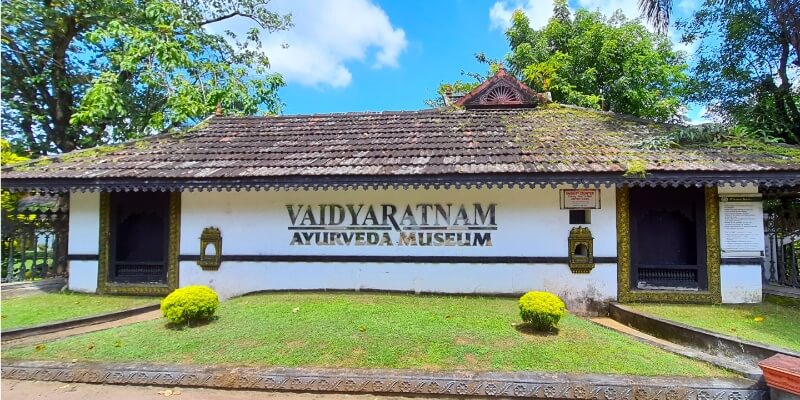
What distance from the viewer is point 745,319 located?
632cm

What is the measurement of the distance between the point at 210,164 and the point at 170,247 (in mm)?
1862

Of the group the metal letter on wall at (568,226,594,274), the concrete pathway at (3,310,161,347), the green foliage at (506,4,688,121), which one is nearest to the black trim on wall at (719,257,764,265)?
the metal letter on wall at (568,226,594,274)

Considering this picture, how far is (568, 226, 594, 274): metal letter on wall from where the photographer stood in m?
7.52

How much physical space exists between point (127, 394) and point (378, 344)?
2702 millimetres

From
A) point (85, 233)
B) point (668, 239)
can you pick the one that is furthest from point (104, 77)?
point (668, 239)

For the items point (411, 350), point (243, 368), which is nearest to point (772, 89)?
point (411, 350)

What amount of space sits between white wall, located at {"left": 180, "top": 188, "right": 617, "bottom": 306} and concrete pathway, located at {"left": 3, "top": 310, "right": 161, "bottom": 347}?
1176 mm

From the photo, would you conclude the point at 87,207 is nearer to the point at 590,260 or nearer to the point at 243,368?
the point at 243,368

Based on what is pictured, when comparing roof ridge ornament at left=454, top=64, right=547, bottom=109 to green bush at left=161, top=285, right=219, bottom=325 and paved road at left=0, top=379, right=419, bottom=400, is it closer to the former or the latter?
green bush at left=161, top=285, right=219, bottom=325

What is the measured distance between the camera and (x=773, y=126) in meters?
9.17

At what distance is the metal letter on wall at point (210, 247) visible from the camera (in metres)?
8.24

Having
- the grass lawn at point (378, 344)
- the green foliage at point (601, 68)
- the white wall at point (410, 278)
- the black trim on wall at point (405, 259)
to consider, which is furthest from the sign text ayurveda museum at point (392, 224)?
the green foliage at point (601, 68)

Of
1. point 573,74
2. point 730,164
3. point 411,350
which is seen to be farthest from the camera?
point 573,74

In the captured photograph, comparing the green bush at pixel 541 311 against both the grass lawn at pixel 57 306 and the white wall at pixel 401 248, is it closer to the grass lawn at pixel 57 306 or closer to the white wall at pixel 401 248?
the white wall at pixel 401 248
